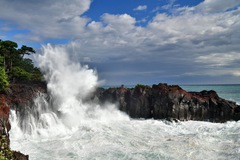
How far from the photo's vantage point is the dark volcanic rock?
124 feet

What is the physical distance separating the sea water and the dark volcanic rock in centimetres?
212

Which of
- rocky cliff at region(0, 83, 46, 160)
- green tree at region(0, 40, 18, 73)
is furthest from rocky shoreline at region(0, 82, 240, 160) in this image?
green tree at region(0, 40, 18, 73)

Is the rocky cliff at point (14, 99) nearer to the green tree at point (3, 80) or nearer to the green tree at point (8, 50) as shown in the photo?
the green tree at point (3, 80)

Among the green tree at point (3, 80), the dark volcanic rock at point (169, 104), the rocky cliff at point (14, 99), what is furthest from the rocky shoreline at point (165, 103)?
the green tree at point (3, 80)

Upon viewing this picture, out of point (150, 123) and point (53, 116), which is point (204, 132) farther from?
point (53, 116)

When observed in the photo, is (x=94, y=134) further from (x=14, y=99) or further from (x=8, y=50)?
(x=8, y=50)

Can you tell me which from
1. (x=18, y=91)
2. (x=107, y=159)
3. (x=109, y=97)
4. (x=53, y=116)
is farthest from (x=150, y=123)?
(x=18, y=91)

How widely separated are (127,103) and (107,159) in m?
21.3

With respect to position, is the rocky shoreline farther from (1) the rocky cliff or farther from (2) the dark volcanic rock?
(1) the rocky cliff

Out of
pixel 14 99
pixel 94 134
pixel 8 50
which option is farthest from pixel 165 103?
pixel 8 50

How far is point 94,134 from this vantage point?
2733 cm

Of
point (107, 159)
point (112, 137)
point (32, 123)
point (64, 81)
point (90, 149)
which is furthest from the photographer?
point (64, 81)

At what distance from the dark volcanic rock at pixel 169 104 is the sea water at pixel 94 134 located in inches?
83.6

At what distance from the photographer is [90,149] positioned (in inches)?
868
